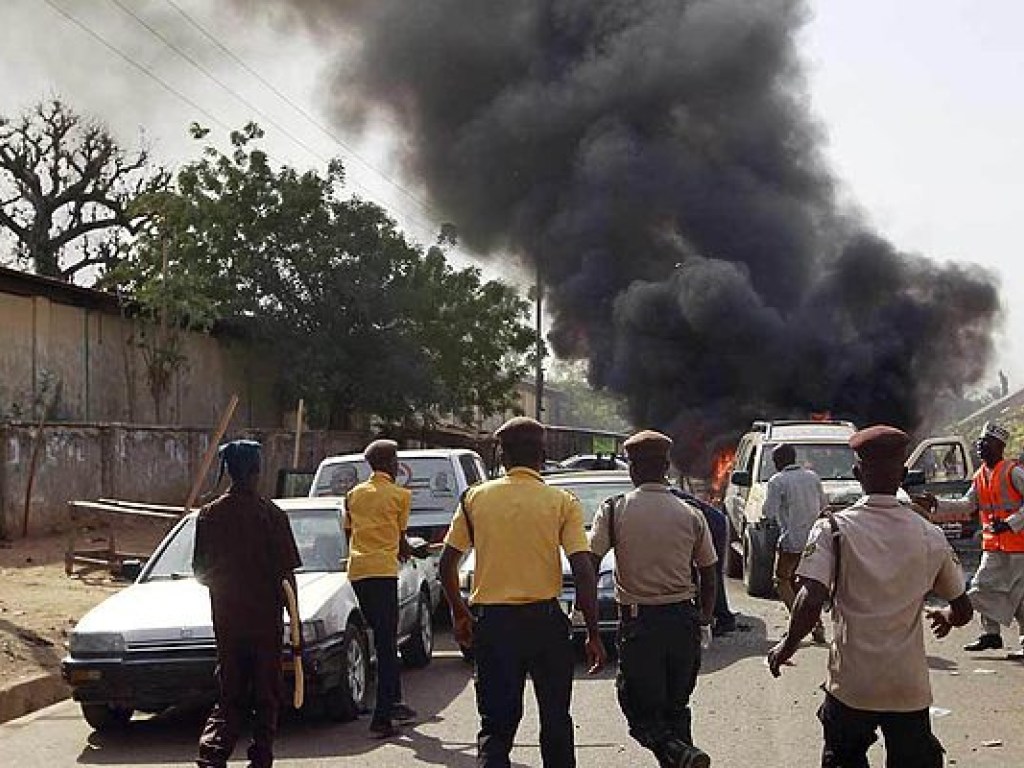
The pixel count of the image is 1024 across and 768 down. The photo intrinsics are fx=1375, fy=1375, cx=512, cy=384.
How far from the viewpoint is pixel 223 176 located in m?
32.4

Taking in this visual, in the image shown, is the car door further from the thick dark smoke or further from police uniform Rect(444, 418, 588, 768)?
the thick dark smoke

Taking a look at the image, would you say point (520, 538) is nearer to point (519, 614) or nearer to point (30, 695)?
point (519, 614)

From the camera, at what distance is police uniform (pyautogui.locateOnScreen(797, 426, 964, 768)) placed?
15.0 feet

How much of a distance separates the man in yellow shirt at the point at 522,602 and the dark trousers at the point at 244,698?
1.09 m

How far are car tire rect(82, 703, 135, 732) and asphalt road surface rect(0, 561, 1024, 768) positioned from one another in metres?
0.07

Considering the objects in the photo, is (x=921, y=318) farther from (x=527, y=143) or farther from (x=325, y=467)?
(x=325, y=467)

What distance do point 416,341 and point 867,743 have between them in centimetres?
3007

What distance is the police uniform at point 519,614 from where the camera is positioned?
5.47m

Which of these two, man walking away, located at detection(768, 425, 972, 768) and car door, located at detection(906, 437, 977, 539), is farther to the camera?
car door, located at detection(906, 437, 977, 539)

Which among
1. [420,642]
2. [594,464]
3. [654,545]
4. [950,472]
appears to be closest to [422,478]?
[420,642]

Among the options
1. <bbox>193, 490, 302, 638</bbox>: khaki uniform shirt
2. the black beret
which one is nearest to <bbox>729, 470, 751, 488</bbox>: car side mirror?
the black beret

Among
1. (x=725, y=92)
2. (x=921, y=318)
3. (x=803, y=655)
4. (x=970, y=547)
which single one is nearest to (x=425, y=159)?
(x=725, y=92)

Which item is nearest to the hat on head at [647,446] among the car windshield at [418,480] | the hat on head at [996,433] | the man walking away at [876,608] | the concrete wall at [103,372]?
the man walking away at [876,608]

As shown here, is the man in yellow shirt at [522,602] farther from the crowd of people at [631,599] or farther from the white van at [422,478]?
the white van at [422,478]
